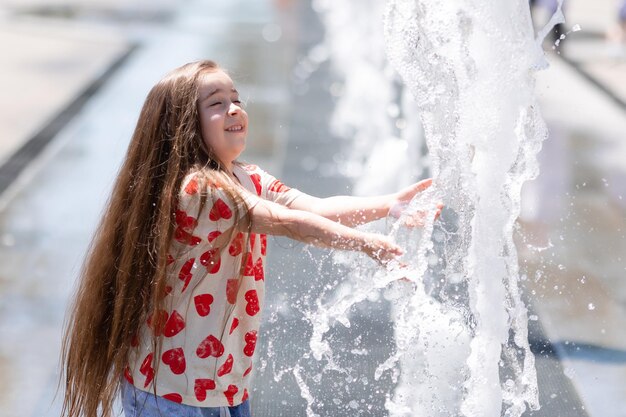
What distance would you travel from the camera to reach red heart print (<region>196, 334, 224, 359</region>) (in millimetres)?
2570

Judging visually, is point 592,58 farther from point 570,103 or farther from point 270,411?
point 270,411

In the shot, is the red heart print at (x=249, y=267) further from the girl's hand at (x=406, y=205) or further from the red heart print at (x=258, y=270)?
the girl's hand at (x=406, y=205)

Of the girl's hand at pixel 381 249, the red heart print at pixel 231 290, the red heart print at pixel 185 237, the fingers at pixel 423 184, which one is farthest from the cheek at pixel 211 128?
the fingers at pixel 423 184

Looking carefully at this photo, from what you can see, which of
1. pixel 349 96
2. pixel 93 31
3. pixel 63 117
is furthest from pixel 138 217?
pixel 93 31

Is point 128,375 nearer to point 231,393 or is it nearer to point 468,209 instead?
point 231,393

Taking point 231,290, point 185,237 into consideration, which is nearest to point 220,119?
point 185,237

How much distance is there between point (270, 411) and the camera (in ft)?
12.3

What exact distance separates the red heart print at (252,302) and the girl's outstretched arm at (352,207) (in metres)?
0.31

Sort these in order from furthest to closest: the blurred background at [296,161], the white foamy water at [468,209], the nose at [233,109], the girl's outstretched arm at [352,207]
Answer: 1. the blurred background at [296,161]
2. the white foamy water at [468,209]
3. the girl's outstretched arm at [352,207]
4. the nose at [233,109]

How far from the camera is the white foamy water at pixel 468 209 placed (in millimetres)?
3232

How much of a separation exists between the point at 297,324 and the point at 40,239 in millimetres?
1954

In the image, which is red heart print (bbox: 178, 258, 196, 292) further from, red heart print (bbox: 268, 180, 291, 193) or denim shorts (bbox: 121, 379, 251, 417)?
red heart print (bbox: 268, 180, 291, 193)

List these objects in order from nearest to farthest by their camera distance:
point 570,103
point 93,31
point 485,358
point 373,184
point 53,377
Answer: point 485,358
point 53,377
point 373,184
point 570,103
point 93,31

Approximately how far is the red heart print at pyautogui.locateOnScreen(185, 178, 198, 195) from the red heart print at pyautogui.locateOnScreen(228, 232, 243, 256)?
16cm
